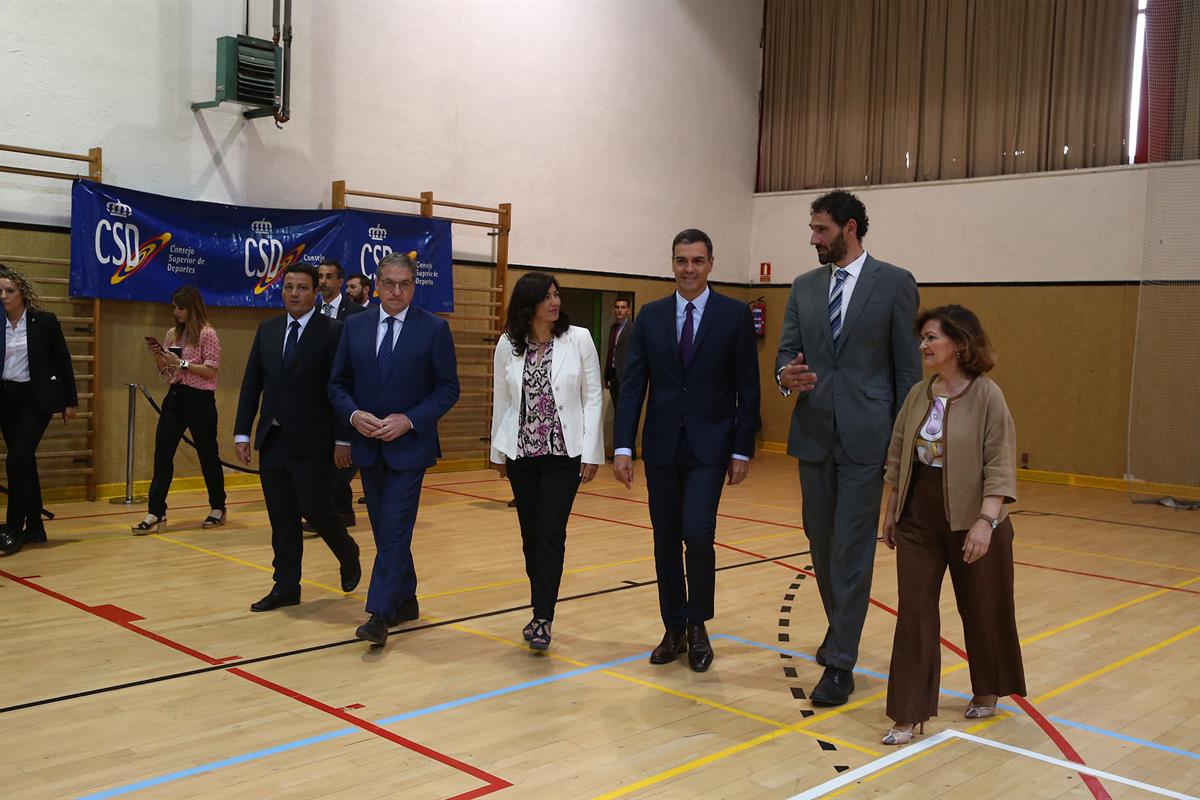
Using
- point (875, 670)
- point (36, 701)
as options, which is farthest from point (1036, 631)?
point (36, 701)

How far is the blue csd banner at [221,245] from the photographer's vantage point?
8.46 m

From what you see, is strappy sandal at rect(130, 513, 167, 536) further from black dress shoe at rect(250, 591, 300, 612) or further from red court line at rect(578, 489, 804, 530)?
red court line at rect(578, 489, 804, 530)

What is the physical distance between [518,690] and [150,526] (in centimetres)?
408

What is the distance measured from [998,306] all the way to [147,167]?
29.4 ft

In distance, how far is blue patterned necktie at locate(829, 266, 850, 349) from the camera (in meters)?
4.25

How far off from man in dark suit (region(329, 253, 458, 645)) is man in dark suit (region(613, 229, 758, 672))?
2.94 ft

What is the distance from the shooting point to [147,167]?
891cm

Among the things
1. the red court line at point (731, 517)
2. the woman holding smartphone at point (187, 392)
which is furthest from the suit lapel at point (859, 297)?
the woman holding smartphone at point (187, 392)

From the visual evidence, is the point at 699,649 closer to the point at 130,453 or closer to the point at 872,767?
the point at 872,767

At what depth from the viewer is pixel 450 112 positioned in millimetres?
11086

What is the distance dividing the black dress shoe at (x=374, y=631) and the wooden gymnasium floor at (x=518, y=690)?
0.25 feet

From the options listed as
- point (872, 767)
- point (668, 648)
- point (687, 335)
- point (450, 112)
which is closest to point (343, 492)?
point (668, 648)

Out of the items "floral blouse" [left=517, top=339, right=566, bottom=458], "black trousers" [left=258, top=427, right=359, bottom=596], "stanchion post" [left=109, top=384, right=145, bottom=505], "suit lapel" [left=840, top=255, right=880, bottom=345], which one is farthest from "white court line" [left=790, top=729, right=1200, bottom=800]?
"stanchion post" [left=109, top=384, right=145, bottom=505]

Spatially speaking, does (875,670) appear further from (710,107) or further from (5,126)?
(710,107)
